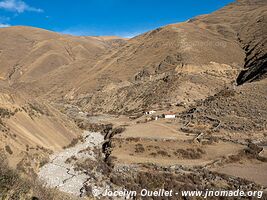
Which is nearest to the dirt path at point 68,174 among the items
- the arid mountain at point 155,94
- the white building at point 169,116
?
the arid mountain at point 155,94

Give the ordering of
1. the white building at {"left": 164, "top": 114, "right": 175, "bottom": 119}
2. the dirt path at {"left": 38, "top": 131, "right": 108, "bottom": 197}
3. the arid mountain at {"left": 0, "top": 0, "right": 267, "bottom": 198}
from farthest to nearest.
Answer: the white building at {"left": 164, "top": 114, "right": 175, "bottom": 119}
the arid mountain at {"left": 0, "top": 0, "right": 267, "bottom": 198}
the dirt path at {"left": 38, "top": 131, "right": 108, "bottom": 197}

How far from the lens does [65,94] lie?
7562cm

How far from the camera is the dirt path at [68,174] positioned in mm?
18609

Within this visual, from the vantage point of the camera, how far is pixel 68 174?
842 inches

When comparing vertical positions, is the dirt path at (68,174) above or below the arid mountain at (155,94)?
below

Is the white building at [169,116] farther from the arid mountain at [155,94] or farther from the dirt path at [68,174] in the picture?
the dirt path at [68,174]

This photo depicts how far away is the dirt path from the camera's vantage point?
18609 mm

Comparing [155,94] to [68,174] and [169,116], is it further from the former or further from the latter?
[68,174]

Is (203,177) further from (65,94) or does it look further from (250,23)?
(250,23)

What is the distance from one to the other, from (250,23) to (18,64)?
278 ft

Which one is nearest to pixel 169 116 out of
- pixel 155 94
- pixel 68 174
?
pixel 155 94

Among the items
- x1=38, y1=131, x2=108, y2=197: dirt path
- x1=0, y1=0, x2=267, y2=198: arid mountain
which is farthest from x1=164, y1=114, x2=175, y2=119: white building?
x1=38, y1=131, x2=108, y2=197: dirt path

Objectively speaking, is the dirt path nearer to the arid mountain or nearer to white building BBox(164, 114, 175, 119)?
the arid mountain

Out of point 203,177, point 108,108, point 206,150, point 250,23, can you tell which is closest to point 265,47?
point 250,23
